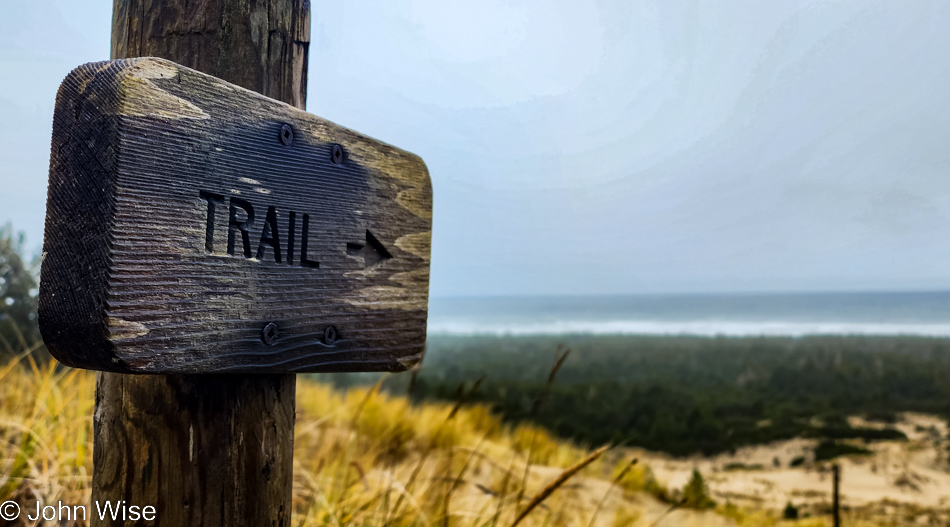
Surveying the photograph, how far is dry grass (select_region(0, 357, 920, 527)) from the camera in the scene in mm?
1961

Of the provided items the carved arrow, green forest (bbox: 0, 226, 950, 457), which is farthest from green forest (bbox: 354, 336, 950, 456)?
the carved arrow

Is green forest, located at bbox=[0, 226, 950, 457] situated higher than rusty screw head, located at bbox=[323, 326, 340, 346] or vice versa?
rusty screw head, located at bbox=[323, 326, 340, 346]

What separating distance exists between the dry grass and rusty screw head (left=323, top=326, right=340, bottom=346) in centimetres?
50

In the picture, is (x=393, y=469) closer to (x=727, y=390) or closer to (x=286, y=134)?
(x=286, y=134)

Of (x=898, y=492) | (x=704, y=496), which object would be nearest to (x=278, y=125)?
(x=704, y=496)

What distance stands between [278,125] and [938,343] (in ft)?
74.9

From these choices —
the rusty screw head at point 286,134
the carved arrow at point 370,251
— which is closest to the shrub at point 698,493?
the carved arrow at point 370,251

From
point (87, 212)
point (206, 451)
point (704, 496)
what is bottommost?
point (704, 496)

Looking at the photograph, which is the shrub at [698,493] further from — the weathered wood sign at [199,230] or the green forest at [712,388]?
the weathered wood sign at [199,230]

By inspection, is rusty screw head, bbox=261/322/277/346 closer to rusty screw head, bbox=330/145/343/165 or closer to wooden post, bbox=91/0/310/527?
wooden post, bbox=91/0/310/527

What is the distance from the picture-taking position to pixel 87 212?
2.86 feet

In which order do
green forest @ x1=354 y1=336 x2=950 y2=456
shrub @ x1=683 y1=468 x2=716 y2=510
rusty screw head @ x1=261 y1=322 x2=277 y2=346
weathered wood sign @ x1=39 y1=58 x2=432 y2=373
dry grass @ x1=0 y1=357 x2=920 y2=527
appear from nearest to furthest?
weathered wood sign @ x1=39 y1=58 x2=432 y2=373 → rusty screw head @ x1=261 y1=322 x2=277 y2=346 → dry grass @ x1=0 y1=357 x2=920 y2=527 → shrub @ x1=683 y1=468 x2=716 y2=510 → green forest @ x1=354 y1=336 x2=950 y2=456

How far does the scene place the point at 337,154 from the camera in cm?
124

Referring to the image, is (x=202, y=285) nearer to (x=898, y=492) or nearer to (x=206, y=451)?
(x=206, y=451)
